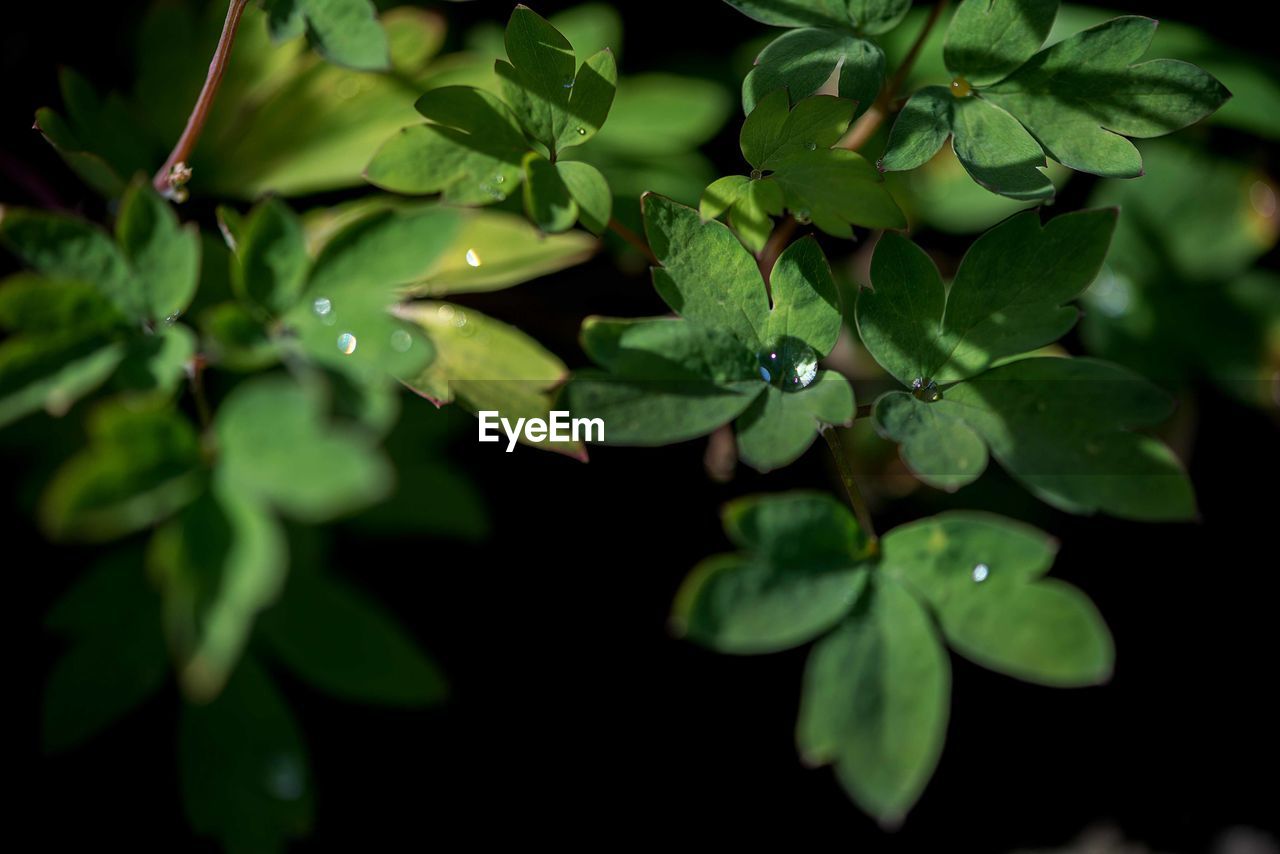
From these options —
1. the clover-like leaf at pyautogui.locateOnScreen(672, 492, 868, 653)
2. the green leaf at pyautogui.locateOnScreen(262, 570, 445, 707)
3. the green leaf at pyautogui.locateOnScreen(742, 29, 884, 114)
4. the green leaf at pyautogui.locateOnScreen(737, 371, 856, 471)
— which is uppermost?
the green leaf at pyautogui.locateOnScreen(742, 29, 884, 114)

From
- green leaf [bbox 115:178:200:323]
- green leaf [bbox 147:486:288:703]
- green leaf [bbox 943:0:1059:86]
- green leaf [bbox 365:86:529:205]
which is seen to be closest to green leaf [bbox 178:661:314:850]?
green leaf [bbox 147:486:288:703]

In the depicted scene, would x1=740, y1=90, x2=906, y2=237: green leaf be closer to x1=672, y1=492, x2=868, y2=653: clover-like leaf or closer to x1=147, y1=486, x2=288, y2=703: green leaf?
x1=672, y1=492, x2=868, y2=653: clover-like leaf

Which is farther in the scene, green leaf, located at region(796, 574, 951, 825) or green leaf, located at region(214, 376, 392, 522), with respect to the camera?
green leaf, located at region(796, 574, 951, 825)

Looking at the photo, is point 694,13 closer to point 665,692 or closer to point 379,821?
point 665,692

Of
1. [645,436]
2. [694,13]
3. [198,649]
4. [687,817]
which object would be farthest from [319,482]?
[694,13]

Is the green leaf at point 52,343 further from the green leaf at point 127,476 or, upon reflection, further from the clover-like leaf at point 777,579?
the clover-like leaf at point 777,579

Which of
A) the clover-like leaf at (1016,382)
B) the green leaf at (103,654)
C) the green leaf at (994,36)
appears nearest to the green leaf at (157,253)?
the green leaf at (103,654)
